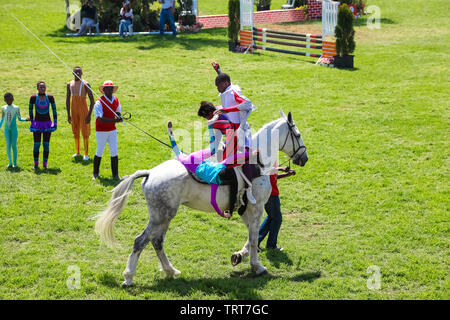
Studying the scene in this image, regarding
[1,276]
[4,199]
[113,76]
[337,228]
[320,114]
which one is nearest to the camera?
[1,276]

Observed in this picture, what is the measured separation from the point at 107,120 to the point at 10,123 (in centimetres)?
251

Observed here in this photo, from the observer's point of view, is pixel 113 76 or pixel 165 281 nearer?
pixel 165 281

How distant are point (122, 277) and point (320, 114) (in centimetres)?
976

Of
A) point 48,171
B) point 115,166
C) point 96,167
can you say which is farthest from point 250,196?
point 48,171

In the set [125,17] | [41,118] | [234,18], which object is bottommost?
[41,118]

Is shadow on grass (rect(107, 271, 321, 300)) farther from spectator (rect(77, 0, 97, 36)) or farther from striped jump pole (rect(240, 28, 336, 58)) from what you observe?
spectator (rect(77, 0, 97, 36))

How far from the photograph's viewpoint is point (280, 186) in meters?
11.7

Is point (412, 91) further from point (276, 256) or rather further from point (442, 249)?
point (276, 256)

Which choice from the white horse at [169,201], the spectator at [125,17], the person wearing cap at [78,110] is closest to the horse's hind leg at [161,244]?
the white horse at [169,201]

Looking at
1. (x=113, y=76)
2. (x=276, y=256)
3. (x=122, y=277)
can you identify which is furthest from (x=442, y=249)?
(x=113, y=76)

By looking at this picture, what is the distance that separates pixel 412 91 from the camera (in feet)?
58.2

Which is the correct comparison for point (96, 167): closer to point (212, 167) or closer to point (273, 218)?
point (273, 218)

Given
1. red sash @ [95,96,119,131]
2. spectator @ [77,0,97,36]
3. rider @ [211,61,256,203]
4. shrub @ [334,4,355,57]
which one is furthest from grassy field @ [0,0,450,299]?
spectator @ [77,0,97,36]

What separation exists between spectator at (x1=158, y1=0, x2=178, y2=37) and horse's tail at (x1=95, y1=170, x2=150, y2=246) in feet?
62.5
